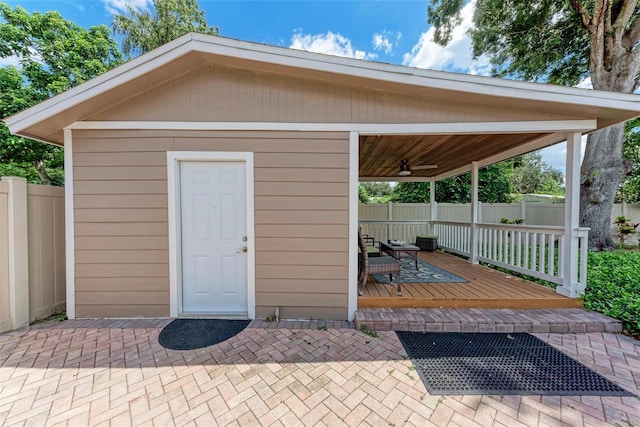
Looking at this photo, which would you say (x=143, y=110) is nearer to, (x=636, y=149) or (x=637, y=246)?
(x=637, y=246)

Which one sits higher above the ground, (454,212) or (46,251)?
(454,212)

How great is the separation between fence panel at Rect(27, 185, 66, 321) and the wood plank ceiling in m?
4.39

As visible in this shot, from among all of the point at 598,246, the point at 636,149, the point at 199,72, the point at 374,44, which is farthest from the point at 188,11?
the point at 636,149

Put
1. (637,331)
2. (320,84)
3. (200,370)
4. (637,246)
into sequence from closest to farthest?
1. (200,370)
2. (637,331)
3. (320,84)
4. (637,246)

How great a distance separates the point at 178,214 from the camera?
3121mm

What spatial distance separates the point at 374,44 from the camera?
953 centimetres

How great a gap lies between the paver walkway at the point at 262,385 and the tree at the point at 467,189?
368 inches

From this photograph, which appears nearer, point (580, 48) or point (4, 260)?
point (4, 260)

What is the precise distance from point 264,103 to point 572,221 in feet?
14.2

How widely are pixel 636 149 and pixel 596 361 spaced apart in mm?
10905

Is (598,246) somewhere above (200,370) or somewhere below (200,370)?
above

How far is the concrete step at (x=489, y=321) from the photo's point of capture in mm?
2770

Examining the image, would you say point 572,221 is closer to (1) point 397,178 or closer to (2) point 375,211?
(1) point 397,178

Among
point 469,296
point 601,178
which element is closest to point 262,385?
point 469,296
